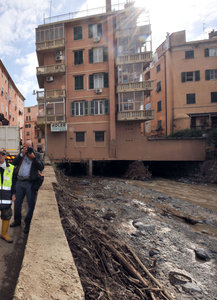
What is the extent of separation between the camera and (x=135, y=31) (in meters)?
18.2

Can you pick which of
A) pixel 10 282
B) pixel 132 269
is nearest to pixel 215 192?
pixel 132 269

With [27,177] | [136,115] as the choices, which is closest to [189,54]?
[136,115]

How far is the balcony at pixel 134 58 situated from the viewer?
1783cm

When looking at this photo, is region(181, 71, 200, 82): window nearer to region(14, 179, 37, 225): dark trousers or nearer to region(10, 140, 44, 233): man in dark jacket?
region(10, 140, 44, 233): man in dark jacket

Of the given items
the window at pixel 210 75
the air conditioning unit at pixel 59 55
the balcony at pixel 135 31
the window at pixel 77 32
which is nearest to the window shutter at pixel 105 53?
the balcony at pixel 135 31

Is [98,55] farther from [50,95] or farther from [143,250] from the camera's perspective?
[143,250]

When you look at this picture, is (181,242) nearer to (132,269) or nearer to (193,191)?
(132,269)

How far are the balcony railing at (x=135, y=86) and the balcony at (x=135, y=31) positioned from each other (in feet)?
17.6

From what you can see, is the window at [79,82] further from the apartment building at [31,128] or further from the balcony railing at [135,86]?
the apartment building at [31,128]

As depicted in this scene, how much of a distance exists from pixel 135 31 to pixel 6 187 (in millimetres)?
20966

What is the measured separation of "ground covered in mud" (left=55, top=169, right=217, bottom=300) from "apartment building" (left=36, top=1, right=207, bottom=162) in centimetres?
1029

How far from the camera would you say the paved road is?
2.01 m

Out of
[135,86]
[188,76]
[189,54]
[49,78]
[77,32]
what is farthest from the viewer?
[188,76]

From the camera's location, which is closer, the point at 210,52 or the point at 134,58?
the point at 134,58
